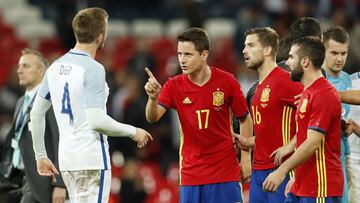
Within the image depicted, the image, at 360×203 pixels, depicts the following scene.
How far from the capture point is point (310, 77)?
8.52 meters

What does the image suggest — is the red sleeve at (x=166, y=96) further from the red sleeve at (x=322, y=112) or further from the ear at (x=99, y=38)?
the red sleeve at (x=322, y=112)

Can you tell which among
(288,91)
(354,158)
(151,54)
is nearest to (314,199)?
(288,91)

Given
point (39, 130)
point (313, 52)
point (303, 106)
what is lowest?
point (39, 130)

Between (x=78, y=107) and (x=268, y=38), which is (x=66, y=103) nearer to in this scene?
(x=78, y=107)

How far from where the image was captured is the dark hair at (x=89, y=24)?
8.63 metres

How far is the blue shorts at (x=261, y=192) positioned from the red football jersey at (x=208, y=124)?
0.57 ft

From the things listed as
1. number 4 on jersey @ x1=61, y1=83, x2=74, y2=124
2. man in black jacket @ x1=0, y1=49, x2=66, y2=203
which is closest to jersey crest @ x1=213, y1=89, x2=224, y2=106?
number 4 on jersey @ x1=61, y1=83, x2=74, y2=124

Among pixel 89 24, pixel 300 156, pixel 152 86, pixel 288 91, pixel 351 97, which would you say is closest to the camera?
pixel 300 156

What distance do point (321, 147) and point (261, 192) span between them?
1183mm

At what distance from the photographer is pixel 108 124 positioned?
832cm

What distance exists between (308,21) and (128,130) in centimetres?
248

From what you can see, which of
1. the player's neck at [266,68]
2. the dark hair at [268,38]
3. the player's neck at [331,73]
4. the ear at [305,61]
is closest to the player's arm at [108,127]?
the ear at [305,61]

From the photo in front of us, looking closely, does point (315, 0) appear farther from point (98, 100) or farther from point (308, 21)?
point (98, 100)

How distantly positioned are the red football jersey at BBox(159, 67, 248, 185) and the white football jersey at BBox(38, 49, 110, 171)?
105cm
